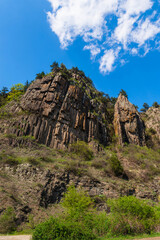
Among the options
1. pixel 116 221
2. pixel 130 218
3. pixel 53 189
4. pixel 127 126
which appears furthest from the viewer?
pixel 127 126

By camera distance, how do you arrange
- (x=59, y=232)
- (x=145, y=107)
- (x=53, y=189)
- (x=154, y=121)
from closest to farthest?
(x=59, y=232)
(x=53, y=189)
(x=154, y=121)
(x=145, y=107)

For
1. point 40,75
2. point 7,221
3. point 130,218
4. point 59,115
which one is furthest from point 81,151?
point 40,75

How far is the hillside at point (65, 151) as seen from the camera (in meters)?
19.2

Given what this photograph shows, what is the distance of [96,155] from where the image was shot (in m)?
34.5

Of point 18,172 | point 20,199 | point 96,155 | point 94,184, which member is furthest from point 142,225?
point 96,155

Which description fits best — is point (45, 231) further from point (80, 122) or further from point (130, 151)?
point (130, 151)

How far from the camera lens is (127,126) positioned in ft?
156

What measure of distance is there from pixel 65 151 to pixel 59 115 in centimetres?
907

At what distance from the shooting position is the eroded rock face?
4492 cm

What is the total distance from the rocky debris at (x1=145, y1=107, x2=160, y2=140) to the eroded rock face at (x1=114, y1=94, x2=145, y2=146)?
778 centimetres

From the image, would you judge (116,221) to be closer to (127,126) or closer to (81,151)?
(81,151)

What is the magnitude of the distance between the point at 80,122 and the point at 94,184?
18.1 metres

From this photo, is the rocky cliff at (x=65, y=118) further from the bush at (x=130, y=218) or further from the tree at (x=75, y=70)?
the bush at (x=130, y=218)

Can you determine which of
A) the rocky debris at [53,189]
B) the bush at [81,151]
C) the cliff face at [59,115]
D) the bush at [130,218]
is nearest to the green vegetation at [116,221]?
the bush at [130,218]
